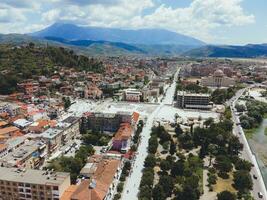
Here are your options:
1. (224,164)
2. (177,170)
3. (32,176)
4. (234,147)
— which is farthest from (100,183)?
(234,147)

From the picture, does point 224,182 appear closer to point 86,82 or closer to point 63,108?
point 63,108

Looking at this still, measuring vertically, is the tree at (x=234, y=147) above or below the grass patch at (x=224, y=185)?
above

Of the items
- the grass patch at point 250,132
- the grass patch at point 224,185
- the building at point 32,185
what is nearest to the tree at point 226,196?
the grass patch at point 224,185

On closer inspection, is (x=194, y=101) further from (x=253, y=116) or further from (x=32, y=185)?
(x=32, y=185)

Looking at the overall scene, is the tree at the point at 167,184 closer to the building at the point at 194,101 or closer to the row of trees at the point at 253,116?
the row of trees at the point at 253,116

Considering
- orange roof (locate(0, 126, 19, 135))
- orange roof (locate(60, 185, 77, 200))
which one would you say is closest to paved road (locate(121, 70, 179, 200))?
orange roof (locate(60, 185, 77, 200))

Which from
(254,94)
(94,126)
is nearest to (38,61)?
(94,126)

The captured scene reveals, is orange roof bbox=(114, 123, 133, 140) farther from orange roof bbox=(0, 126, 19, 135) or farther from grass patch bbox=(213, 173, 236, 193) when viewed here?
orange roof bbox=(0, 126, 19, 135)
